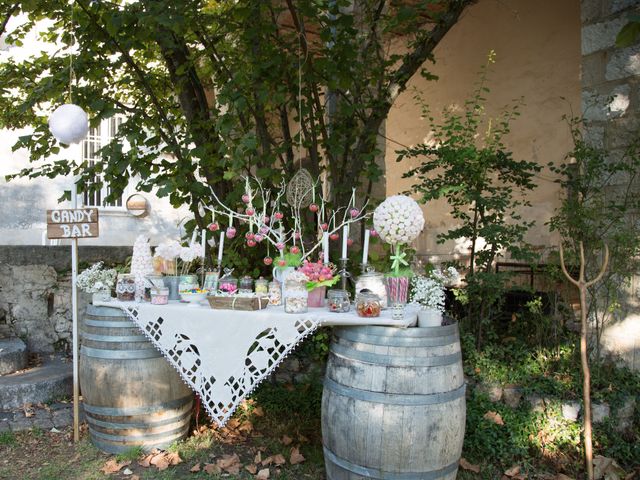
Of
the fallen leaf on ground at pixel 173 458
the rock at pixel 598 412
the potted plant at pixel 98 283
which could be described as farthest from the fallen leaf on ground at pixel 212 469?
the rock at pixel 598 412

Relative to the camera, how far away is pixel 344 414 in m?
2.43

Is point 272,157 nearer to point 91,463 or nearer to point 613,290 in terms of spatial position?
point 91,463

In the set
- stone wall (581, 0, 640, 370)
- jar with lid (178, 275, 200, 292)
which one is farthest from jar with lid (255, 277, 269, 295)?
stone wall (581, 0, 640, 370)

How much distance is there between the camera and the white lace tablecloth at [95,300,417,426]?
2621 mm

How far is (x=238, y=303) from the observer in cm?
280

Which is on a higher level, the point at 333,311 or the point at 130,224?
the point at 130,224

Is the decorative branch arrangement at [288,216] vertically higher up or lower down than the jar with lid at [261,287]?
higher up

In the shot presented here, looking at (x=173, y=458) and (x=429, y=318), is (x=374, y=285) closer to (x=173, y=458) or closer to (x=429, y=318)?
(x=429, y=318)

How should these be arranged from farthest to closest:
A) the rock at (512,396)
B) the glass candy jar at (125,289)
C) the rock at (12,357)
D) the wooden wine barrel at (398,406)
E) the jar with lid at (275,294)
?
the rock at (12,357)
the rock at (512,396)
the glass candy jar at (125,289)
the jar with lid at (275,294)
the wooden wine barrel at (398,406)

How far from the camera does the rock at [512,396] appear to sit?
342cm

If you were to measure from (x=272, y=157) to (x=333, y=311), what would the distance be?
137 centimetres

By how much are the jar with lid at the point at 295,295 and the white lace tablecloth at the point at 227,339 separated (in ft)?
0.16

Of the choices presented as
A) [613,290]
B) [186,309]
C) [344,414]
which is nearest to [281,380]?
[186,309]

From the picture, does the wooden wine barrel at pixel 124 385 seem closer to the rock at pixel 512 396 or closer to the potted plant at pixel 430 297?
the potted plant at pixel 430 297
